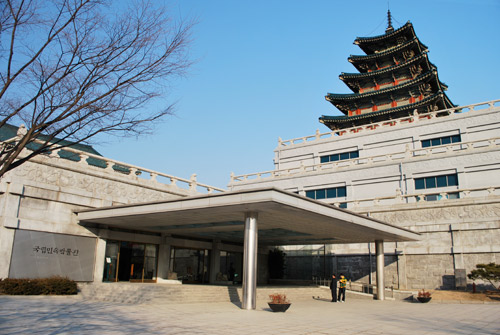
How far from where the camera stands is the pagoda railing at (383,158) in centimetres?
3444

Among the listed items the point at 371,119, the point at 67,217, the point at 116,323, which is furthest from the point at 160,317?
the point at 371,119

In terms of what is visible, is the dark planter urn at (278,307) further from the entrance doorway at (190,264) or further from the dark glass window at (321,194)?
the dark glass window at (321,194)

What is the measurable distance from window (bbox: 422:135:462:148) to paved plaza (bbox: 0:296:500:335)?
23.4m

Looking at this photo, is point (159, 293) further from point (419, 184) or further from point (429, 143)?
point (429, 143)

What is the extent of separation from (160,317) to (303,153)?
34471 millimetres

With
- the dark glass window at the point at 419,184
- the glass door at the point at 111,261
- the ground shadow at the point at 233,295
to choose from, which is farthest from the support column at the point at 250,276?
the dark glass window at the point at 419,184

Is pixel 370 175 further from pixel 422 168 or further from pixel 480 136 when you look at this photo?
pixel 480 136

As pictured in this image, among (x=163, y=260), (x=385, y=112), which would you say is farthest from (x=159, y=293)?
(x=385, y=112)

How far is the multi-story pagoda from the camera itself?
151 ft

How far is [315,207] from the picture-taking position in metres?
17.1

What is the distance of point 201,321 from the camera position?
12.7 metres

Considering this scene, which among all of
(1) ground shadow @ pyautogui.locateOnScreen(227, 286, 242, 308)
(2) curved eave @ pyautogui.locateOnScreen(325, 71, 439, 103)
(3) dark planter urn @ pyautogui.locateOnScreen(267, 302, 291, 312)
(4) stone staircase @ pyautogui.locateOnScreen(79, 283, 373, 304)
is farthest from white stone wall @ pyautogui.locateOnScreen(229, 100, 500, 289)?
(3) dark planter urn @ pyautogui.locateOnScreen(267, 302, 291, 312)

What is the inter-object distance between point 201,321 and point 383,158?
3179 centimetres

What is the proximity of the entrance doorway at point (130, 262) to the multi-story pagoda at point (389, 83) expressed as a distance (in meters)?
31.4
